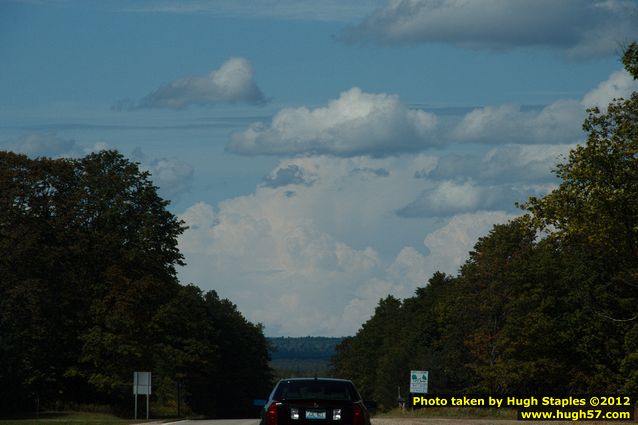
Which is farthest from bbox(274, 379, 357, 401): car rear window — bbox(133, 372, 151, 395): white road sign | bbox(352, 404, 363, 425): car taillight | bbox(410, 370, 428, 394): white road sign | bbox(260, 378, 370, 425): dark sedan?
bbox(410, 370, 428, 394): white road sign

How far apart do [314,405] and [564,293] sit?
57577 millimetres

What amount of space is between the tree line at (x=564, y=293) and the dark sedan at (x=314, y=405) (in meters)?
19.7

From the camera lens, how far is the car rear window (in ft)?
72.0

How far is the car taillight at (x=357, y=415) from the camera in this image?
2180 cm

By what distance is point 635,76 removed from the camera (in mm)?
38156

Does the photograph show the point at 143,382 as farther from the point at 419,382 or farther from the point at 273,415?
the point at 273,415

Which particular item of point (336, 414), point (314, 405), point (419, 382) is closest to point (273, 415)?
point (314, 405)

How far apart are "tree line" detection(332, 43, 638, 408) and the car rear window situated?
770 inches

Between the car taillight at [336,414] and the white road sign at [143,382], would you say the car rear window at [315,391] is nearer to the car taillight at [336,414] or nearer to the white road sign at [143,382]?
the car taillight at [336,414]

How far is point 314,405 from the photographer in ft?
70.9

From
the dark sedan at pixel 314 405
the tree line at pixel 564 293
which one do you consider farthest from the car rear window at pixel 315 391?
the tree line at pixel 564 293

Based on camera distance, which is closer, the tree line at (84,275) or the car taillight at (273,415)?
the car taillight at (273,415)

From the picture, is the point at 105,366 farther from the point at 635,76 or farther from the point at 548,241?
the point at 635,76

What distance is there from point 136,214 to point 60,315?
7139 millimetres
